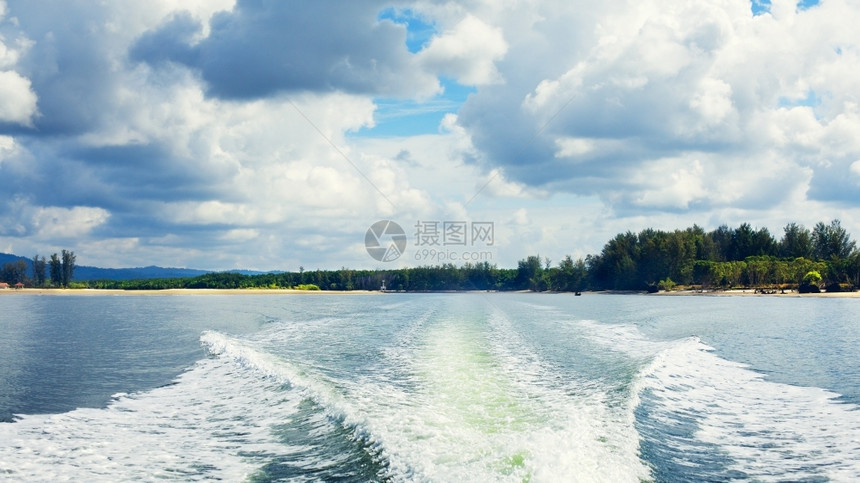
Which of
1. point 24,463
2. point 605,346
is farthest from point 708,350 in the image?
point 24,463

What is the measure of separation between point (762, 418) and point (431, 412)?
24.1 feet

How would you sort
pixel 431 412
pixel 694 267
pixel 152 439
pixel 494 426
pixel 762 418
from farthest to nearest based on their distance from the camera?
pixel 694 267 < pixel 762 418 < pixel 431 412 < pixel 494 426 < pixel 152 439

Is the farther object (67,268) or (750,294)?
(67,268)

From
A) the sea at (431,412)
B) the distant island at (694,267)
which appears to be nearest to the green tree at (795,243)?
the distant island at (694,267)

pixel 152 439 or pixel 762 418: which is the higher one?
pixel 152 439

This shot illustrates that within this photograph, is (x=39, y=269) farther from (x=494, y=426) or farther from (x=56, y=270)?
(x=494, y=426)

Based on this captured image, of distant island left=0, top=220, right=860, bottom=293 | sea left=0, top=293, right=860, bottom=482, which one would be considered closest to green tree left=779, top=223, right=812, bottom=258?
distant island left=0, top=220, right=860, bottom=293

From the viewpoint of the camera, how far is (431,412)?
13102mm

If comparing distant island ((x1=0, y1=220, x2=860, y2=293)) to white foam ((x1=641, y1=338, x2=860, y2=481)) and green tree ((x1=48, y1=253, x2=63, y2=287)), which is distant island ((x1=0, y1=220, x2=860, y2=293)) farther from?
white foam ((x1=641, y1=338, x2=860, y2=481))

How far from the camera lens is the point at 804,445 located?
36.2 ft

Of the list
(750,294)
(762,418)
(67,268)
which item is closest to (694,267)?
(750,294)

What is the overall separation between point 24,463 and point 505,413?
896 centimetres

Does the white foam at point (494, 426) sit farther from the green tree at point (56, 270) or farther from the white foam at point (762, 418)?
the green tree at point (56, 270)

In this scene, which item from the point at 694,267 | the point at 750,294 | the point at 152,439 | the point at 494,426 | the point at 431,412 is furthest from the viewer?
the point at 694,267
